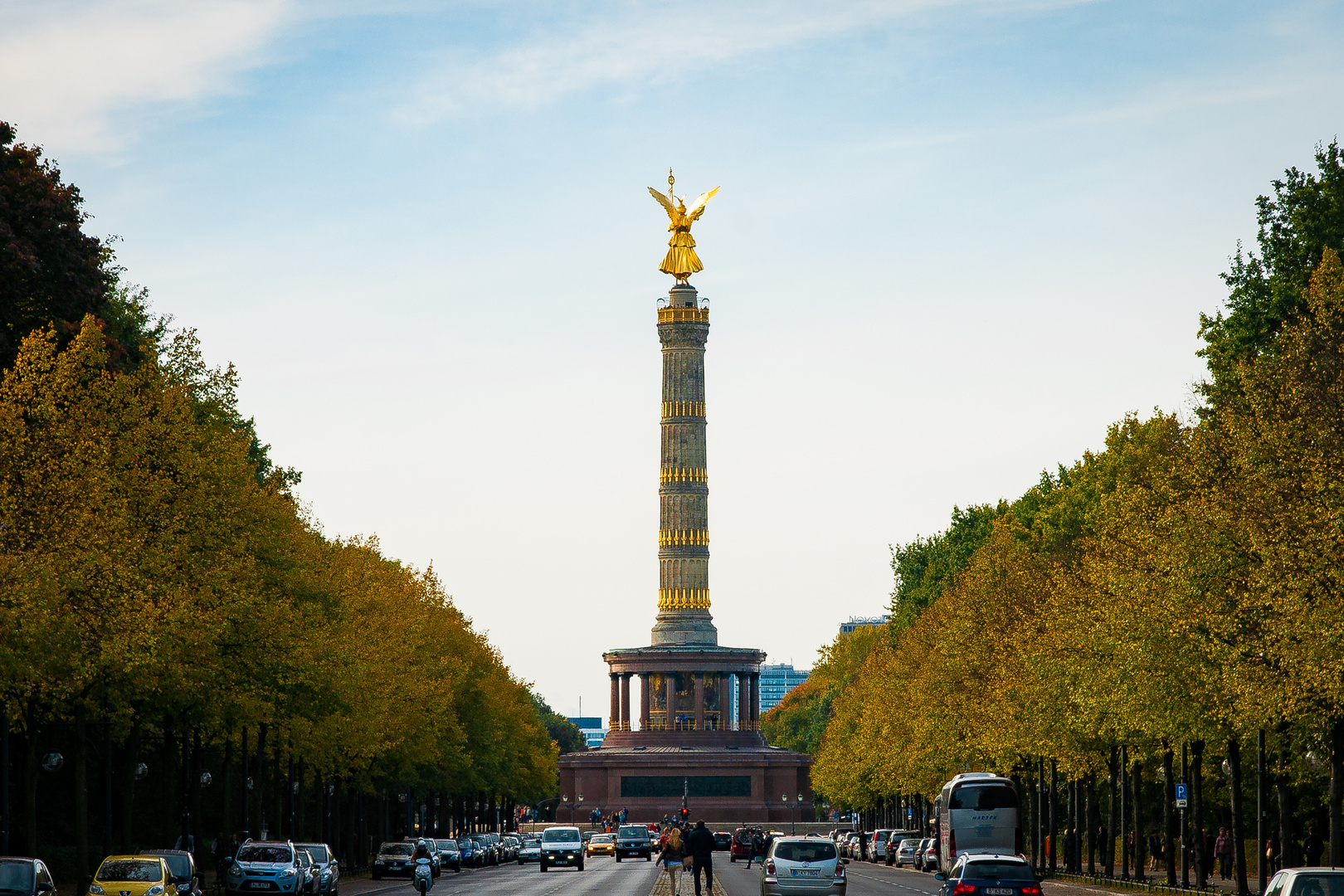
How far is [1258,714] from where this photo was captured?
36.8 metres

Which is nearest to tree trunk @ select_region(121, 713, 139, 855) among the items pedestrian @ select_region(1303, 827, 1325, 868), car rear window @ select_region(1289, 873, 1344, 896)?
car rear window @ select_region(1289, 873, 1344, 896)

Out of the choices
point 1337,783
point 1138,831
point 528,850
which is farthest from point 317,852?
point 528,850

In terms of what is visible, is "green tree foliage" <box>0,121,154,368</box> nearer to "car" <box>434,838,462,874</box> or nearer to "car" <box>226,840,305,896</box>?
"car" <box>226,840,305,896</box>

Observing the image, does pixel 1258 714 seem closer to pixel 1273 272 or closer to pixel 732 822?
pixel 1273 272

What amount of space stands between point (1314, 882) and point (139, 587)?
2514 cm

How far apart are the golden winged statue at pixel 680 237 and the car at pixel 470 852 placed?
6073 cm

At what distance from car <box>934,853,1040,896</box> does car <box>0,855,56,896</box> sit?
1500 centimetres

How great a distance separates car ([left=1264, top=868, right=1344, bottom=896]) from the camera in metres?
23.9

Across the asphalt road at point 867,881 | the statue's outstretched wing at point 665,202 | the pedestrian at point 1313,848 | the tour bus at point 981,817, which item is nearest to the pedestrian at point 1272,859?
the pedestrian at point 1313,848

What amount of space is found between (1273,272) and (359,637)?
30.9 metres

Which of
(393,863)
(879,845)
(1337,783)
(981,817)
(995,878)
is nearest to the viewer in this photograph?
(995,878)

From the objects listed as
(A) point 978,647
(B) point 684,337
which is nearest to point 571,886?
(A) point 978,647

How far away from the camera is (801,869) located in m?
37.7

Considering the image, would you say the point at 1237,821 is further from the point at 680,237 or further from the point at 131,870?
the point at 680,237
